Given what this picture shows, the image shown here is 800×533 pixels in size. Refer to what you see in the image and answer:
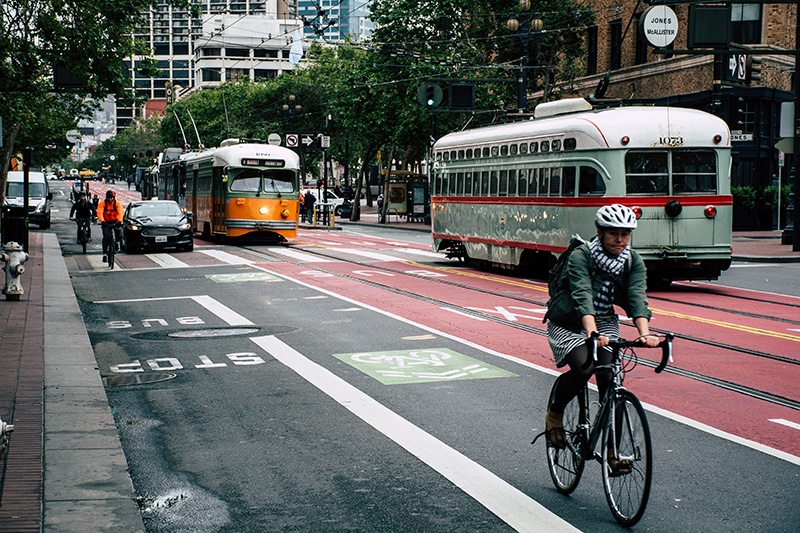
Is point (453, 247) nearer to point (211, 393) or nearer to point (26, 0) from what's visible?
point (26, 0)

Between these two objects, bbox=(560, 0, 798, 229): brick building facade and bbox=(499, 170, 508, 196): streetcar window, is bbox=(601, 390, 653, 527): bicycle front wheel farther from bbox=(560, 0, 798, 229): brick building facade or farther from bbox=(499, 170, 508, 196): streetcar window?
bbox=(560, 0, 798, 229): brick building facade

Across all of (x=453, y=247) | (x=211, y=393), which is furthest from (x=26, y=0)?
(x=211, y=393)

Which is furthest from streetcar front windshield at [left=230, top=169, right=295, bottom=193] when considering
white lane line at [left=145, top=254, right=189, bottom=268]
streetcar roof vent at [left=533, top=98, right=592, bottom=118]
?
streetcar roof vent at [left=533, top=98, right=592, bottom=118]

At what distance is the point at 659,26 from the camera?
1165 inches

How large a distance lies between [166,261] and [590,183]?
11976mm

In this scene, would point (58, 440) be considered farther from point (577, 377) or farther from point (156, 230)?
point (156, 230)

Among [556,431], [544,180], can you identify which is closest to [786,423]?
[556,431]

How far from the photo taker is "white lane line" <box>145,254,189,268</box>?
25.8 m

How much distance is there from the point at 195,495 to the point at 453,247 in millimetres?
20082

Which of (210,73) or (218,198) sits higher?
(210,73)

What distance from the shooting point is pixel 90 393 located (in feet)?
30.8

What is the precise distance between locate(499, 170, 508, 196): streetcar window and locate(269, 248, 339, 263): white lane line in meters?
5.35

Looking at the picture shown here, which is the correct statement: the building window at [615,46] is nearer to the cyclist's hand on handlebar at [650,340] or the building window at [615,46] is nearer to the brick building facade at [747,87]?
the brick building facade at [747,87]

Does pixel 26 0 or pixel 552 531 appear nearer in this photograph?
Result: pixel 552 531
